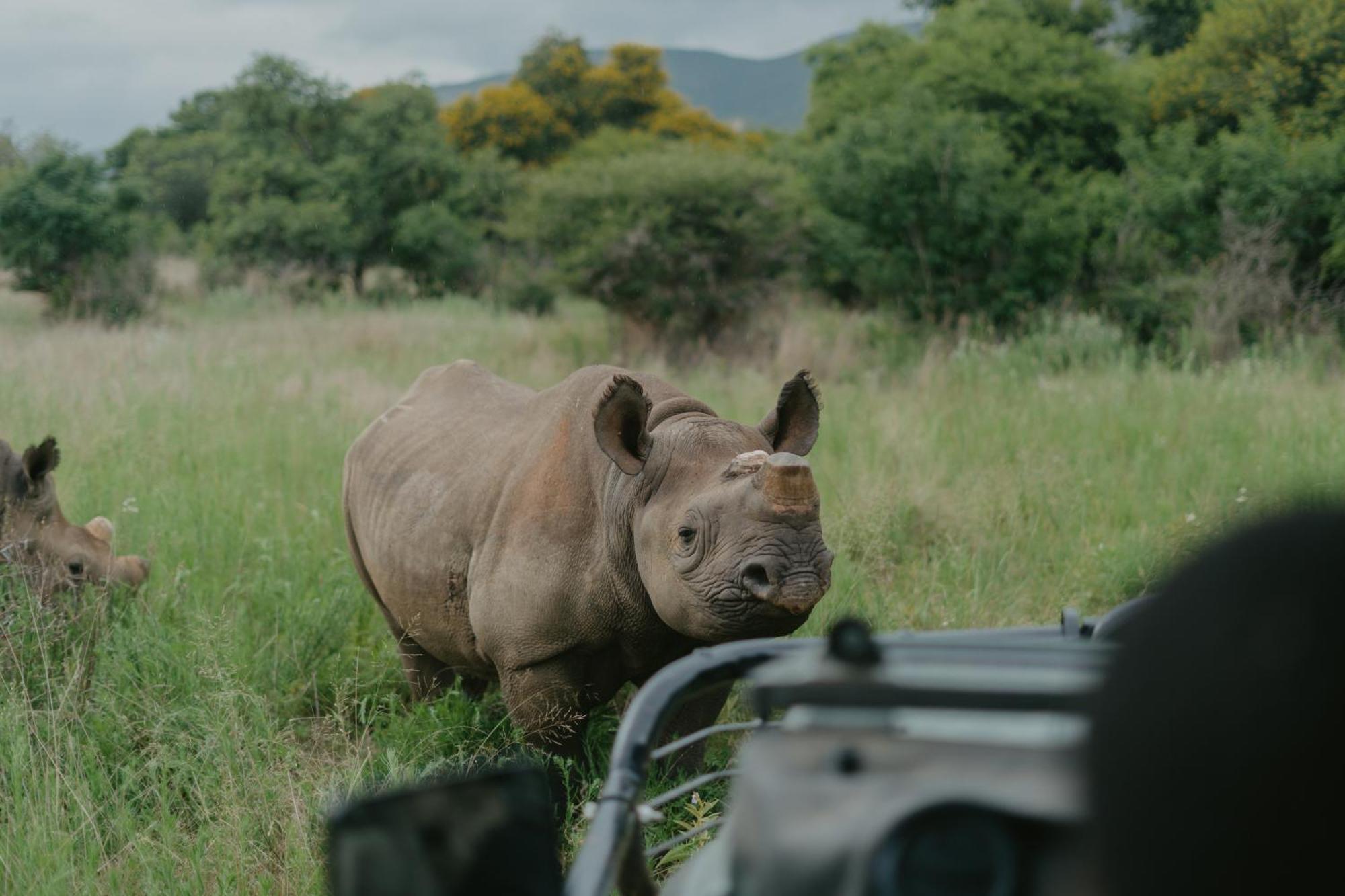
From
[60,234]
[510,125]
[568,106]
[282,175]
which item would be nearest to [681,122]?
[568,106]

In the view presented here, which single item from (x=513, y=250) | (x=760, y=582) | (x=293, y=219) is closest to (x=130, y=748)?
(x=760, y=582)

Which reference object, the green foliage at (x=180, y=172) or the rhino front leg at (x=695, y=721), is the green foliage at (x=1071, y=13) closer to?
the green foliage at (x=180, y=172)

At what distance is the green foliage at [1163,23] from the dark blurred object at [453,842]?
1065 inches

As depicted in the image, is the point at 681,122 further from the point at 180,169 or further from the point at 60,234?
the point at 60,234

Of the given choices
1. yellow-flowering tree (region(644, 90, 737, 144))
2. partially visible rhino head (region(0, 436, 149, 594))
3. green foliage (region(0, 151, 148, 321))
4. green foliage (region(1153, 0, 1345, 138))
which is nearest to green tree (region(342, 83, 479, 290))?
green foliage (region(0, 151, 148, 321))

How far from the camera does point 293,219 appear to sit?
23688 mm

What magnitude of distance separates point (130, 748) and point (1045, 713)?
4.01 meters

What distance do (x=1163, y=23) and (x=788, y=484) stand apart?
89.7ft

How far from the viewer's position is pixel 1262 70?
17453 mm

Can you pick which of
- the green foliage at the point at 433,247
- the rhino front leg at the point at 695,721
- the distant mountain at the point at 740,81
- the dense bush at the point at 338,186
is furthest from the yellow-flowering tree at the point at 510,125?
the distant mountain at the point at 740,81

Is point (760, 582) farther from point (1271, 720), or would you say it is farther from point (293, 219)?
point (293, 219)

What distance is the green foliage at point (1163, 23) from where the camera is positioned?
85.0 ft

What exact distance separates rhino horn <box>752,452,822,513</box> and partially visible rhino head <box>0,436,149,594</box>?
3.07 m

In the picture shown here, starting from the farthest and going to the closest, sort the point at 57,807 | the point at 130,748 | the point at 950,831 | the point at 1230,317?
the point at 1230,317, the point at 130,748, the point at 57,807, the point at 950,831
